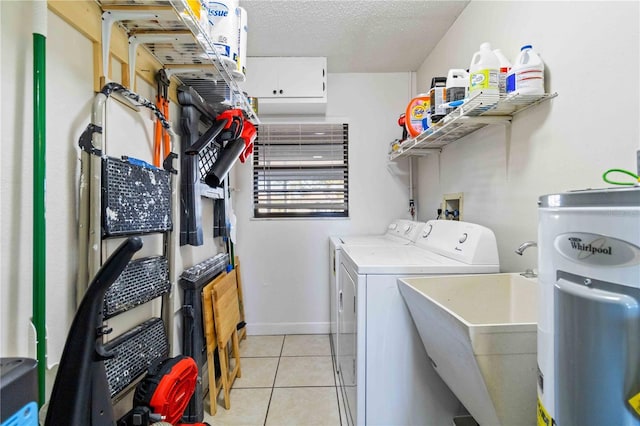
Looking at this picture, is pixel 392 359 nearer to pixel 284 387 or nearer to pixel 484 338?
pixel 484 338

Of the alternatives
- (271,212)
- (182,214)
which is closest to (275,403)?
(182,214)

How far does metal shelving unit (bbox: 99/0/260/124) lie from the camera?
3.43 ft

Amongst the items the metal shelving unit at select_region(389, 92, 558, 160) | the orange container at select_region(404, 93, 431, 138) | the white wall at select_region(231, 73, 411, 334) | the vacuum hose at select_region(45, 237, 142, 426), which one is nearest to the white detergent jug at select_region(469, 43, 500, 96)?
the metal shelving unit at select_region(389, 92, 558, 160)

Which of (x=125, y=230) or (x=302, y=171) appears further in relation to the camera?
(x=302, y=171)

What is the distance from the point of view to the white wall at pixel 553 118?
99 cm

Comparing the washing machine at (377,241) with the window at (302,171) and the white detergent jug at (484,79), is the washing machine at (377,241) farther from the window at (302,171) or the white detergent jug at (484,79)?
the white detergent jug at (484,79)

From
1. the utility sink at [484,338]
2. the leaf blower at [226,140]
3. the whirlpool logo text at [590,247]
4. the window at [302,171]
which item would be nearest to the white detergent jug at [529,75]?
the utility sink at [484,338]

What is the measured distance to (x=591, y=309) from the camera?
55cm

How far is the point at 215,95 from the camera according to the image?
6.33ft

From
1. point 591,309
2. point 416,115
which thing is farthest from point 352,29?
point 591,309

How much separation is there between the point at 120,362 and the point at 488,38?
93.3 inches

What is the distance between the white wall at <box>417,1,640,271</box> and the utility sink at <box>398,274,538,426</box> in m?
0.27

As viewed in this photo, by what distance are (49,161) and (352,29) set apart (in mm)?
2134

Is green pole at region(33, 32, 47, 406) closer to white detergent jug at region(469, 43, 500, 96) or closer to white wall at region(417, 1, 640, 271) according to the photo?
white detergent jug at region(469, 43, 500, 96)
